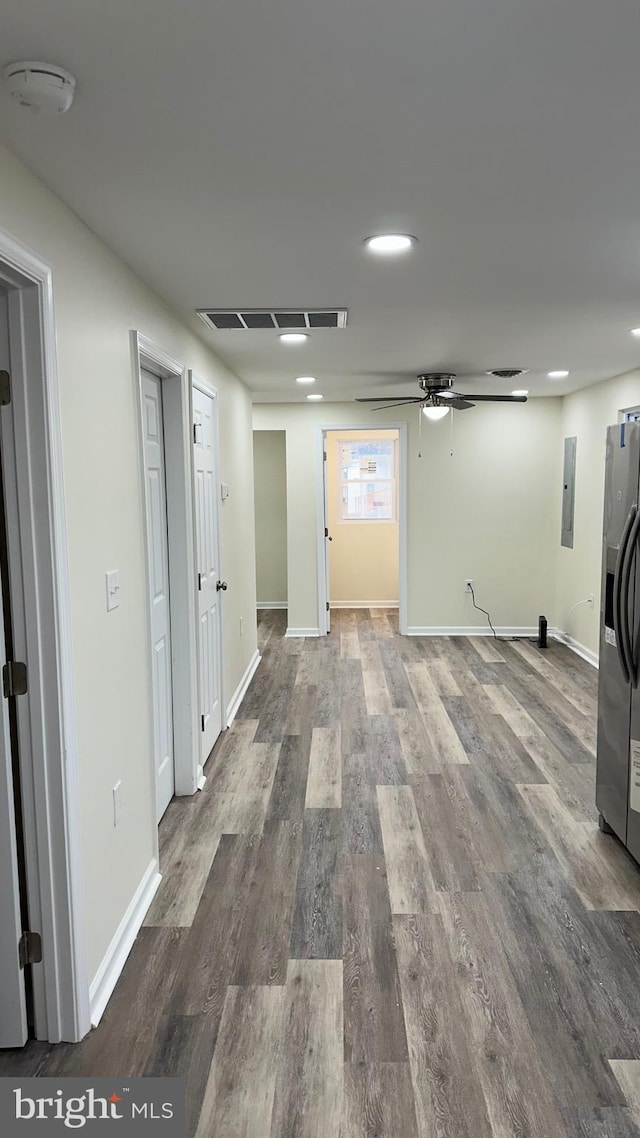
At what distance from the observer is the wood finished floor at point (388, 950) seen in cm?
188

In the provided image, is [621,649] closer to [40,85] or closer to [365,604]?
[40,85]

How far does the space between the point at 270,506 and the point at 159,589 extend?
5.36 m

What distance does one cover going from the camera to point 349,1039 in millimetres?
2064

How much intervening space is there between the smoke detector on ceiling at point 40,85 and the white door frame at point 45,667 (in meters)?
0.31

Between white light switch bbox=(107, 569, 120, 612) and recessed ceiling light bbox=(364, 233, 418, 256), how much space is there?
135 cm

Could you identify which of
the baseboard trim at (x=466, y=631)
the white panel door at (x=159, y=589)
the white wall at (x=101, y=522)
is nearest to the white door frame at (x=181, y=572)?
the white panel door at (x=159, y=589)

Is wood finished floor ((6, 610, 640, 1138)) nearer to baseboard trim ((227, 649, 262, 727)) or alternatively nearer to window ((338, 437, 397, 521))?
baseboard trim ((227, 649, 262, 727))

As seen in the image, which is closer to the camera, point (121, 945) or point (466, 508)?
point (121, 945)

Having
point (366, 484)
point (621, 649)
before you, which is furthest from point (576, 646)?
point (621, 649)

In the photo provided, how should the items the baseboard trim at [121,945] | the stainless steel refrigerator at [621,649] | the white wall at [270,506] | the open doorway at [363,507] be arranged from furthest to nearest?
the white wall at [270,506]
the open doorway at [363,507]
the stainless steel refrigerator at [621,649]
the baseboard trim at [121,945]

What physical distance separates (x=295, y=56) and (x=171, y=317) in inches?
81.6

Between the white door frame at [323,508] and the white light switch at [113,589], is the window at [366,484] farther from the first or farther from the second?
the white light switch at [113,589]

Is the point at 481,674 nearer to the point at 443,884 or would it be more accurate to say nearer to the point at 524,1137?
the point at 443,884

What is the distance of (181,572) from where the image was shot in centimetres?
356
